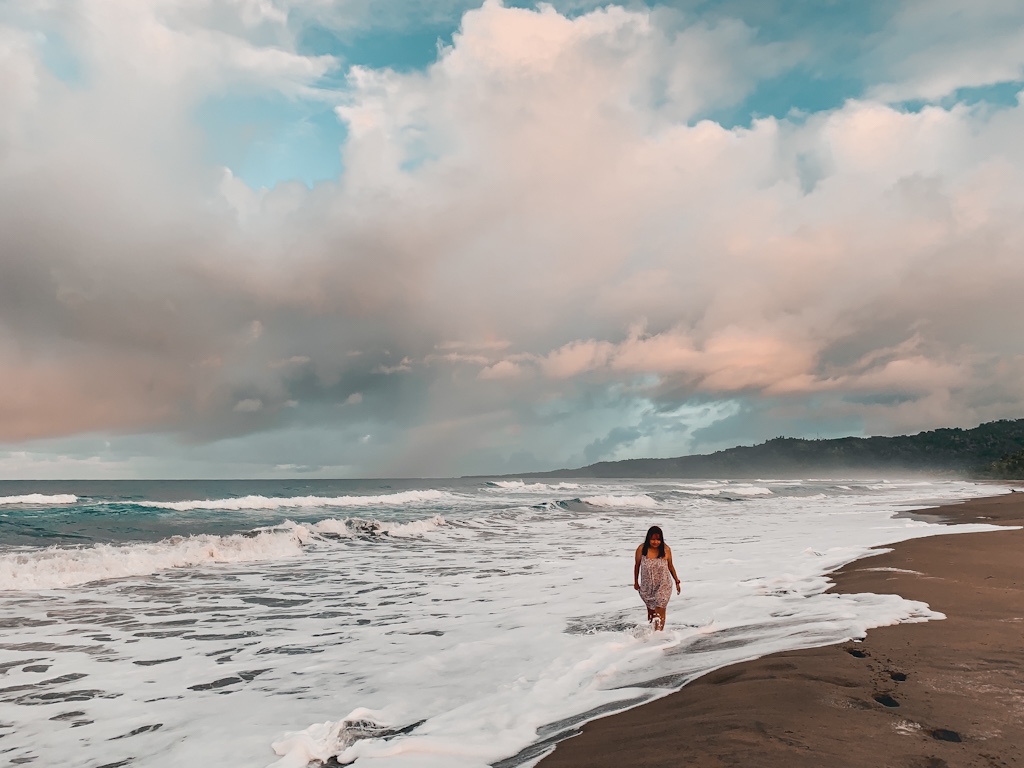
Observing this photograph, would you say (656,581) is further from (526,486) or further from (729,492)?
(526,486)

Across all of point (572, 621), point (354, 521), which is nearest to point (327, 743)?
point (572, 621)

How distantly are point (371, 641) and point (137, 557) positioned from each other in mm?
11563

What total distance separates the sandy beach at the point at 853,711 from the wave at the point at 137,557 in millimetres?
15385

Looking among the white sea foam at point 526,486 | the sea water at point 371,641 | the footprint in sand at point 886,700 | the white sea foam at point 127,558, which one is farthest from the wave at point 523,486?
the footprint in sand at point 886,700

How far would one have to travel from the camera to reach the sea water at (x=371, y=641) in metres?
5.80

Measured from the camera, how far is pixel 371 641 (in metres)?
9.42

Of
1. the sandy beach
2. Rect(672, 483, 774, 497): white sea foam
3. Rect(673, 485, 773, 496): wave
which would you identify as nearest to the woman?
the sandy beach

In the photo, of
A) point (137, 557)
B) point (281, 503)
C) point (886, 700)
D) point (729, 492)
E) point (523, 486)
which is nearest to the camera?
point (886, 700)

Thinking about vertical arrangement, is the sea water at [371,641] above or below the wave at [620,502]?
above

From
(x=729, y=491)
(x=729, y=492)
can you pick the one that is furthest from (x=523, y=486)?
(x=729, y=492)

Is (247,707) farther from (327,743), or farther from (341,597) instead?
(341,597)

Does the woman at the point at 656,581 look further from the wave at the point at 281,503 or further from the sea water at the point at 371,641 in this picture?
the wave at the point at 281,503

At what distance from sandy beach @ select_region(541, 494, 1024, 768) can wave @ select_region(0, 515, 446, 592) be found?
1539 cm

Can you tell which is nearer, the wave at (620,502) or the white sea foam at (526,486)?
the wave at (620,502)
